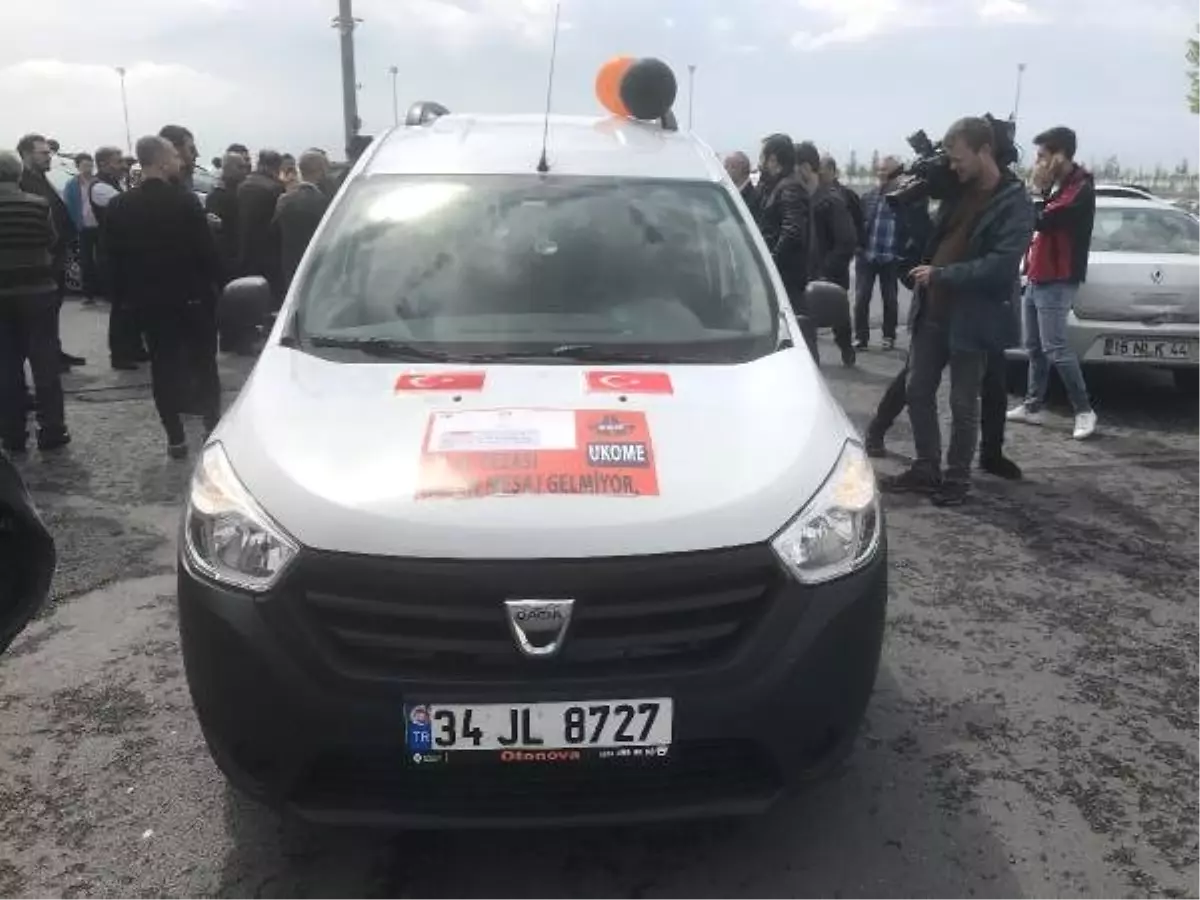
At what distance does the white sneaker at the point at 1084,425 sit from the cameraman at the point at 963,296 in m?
1.62

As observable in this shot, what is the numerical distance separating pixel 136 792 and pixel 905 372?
14.5 feet

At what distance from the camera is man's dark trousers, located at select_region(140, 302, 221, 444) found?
6.78 m

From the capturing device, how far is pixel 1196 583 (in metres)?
4.92

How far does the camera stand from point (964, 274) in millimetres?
5453

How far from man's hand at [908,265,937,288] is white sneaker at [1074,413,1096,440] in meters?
2.19

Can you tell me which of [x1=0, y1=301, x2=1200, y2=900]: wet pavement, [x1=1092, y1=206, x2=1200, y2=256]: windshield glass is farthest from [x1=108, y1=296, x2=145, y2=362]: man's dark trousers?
[x1=1092, y1=206, x2=1200, y2=256]: windshield glass

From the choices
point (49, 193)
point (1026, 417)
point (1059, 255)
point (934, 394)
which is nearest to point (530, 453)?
point (934, 394)

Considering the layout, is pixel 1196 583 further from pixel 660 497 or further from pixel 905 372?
pixel 660 497

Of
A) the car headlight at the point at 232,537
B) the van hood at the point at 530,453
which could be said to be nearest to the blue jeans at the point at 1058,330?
the van hood at the point at 530,453

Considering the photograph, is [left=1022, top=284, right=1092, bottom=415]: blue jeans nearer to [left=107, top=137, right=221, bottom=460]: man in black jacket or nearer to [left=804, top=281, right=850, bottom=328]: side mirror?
[left=804, top=281, right=850, bottom=328]: side mirror

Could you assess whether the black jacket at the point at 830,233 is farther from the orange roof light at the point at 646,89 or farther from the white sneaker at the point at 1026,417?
the orange roof light at the point at 646,89

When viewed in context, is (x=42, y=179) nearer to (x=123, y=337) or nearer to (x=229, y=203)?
(x=123, y=337)

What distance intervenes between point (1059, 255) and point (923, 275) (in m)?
1.83

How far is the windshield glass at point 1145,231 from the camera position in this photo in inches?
340
